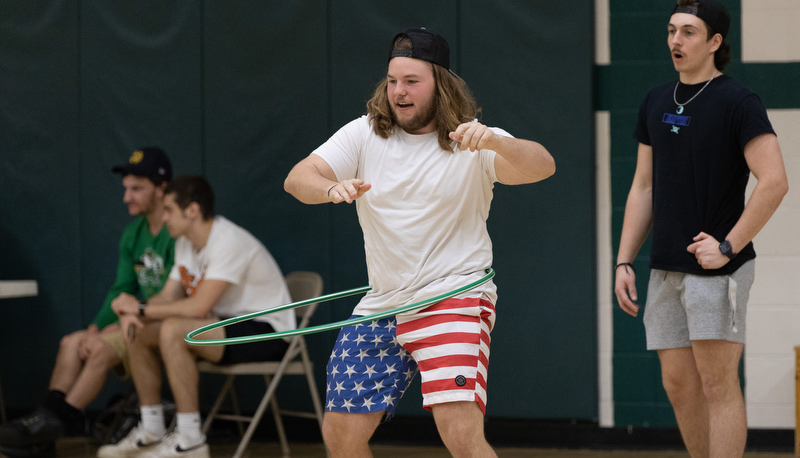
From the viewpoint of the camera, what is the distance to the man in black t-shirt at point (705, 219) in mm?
2910

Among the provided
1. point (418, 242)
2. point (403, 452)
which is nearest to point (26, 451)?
point (403, 452)

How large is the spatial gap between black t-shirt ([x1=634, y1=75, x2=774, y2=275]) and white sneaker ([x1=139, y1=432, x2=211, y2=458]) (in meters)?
2.69

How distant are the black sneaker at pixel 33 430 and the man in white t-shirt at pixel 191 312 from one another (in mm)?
291

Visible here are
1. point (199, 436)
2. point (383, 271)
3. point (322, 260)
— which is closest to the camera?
point (383, 271)

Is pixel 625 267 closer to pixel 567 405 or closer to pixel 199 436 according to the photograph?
pixel 567 405

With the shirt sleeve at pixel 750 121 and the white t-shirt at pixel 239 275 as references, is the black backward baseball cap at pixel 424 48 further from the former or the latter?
the white t-shirt at pixel 239 275

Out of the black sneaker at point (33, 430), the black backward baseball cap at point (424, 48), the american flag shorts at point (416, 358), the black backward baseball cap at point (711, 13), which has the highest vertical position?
the black backward baseball cap at point (711, 13)

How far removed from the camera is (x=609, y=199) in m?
4.95

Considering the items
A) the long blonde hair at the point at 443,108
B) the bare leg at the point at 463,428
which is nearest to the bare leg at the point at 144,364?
the long blonde hair at the point at 443,108

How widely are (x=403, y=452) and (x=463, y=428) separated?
8.13ft

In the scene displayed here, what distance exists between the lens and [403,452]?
4957mm

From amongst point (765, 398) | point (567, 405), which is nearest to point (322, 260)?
point (567, 405)

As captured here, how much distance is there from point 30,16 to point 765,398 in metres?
5.24

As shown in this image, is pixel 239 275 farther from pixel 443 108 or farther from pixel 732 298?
pixel 732 298
